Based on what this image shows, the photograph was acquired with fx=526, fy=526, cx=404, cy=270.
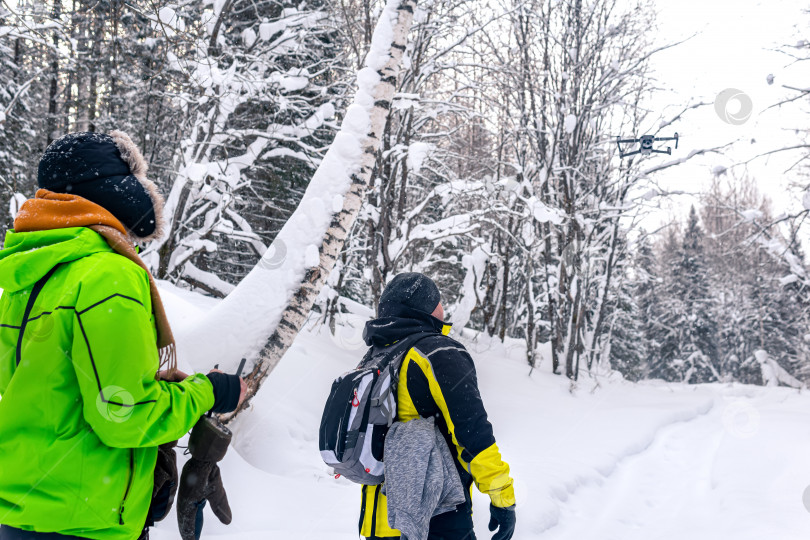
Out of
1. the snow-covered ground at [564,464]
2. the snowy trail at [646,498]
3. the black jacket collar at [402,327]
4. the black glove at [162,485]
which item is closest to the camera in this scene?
the black glove at [162,485]

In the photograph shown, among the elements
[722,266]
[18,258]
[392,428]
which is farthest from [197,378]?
[722,266]

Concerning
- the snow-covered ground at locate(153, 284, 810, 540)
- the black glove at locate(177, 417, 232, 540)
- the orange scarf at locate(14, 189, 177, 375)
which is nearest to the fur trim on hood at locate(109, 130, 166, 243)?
the orange scarf at locate(14, 189, 177, 375)

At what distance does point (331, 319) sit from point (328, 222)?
600 centimetres

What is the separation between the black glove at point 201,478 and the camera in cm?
183

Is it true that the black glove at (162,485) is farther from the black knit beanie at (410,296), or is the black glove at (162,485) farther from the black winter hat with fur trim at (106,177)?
the black knit beanie at (410,296)

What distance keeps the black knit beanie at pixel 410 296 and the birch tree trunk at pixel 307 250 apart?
1.34m

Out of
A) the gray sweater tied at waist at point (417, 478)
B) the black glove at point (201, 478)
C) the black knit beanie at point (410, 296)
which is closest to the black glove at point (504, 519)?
the gray sweater tied at waist at point (417, 478)

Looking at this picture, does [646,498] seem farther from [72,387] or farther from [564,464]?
[72,387]

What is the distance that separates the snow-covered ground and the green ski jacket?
66.5 inches

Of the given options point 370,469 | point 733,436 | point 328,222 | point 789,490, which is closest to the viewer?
point 370,469

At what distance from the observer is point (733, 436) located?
8.19 meters

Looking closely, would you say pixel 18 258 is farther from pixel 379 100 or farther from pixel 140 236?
pixel 379 100

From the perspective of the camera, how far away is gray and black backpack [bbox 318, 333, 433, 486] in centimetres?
223

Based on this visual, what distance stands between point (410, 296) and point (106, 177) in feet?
4.47
